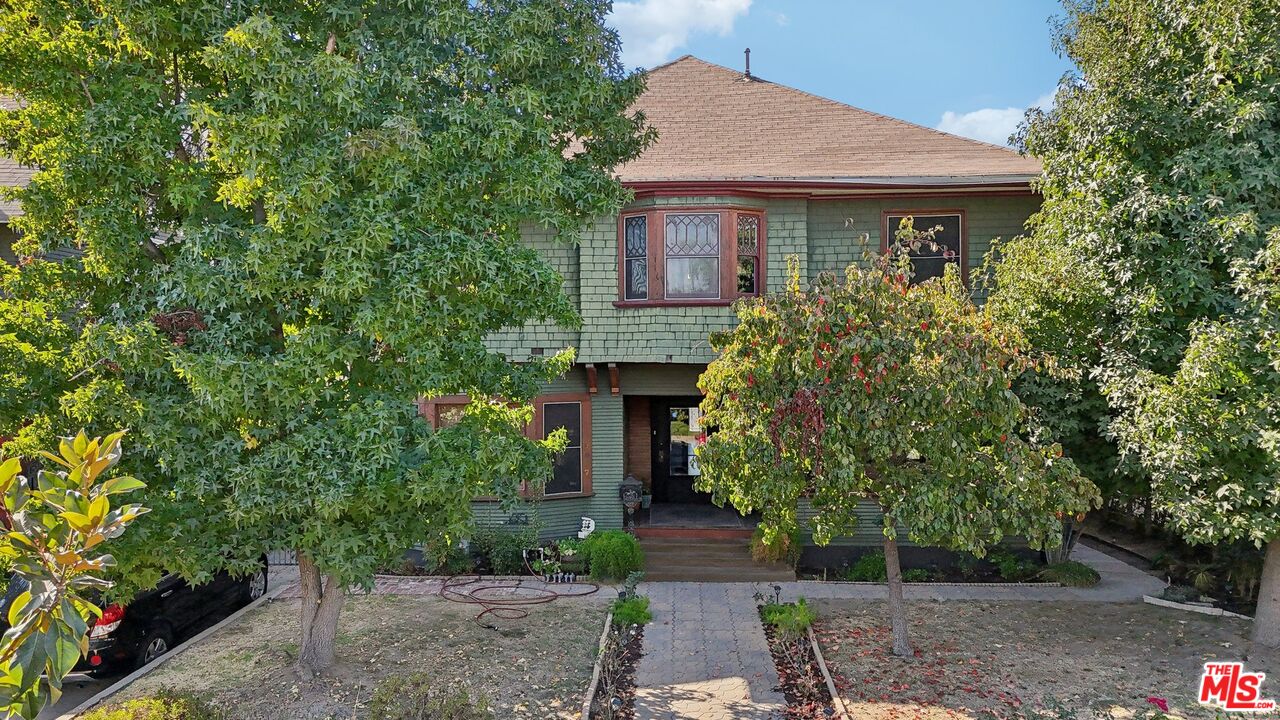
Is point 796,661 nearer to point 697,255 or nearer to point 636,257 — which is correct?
point 697,255

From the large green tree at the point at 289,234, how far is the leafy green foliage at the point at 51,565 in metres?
3.37

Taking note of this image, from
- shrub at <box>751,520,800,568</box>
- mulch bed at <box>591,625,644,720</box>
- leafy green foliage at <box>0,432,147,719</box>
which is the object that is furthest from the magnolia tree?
leafy green foliage at <box>0,432,147,719</box>

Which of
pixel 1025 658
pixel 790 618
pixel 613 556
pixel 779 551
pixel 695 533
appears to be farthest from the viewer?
pixel 695 533

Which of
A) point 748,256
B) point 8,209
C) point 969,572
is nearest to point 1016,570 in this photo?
point 969,572

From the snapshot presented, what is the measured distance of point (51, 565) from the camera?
8.30 feet

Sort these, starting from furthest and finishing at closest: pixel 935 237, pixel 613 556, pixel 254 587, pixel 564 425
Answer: pixel 564 425 → pixel 935 237 → pixel 613 556 → pixel 254 587

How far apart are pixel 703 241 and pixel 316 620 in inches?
314

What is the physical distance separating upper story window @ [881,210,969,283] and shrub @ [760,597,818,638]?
624cm

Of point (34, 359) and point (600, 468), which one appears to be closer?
point (34, 359)

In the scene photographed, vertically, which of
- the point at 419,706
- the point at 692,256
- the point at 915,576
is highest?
the point at 692,256

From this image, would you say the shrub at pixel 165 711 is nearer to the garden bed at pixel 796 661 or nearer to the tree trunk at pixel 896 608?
the garden bed at pixel 796 661

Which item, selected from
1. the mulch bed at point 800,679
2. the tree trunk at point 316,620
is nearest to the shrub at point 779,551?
the mulch bed at point 800,679

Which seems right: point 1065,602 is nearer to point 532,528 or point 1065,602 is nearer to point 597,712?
point 597,712

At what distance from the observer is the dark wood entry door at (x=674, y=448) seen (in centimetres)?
1492
